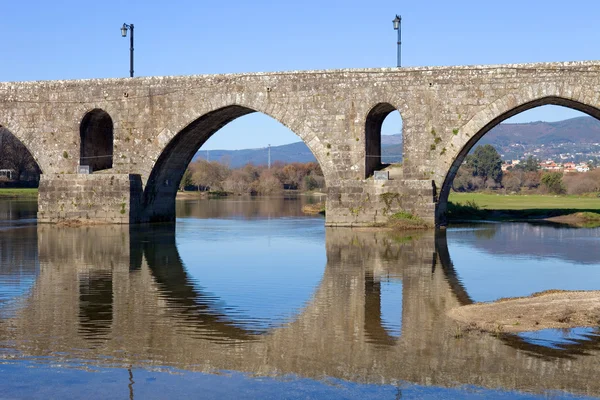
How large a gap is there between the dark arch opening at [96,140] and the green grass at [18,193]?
94.9 ft

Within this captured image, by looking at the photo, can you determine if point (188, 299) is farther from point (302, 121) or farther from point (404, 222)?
point (302, 121)

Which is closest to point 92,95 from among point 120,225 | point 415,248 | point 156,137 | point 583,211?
point 156,137

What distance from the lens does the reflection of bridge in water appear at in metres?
8.52

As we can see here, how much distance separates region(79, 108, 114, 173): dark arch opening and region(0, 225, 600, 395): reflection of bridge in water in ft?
44.7

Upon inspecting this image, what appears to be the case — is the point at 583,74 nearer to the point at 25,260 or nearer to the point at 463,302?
the point at 463,302

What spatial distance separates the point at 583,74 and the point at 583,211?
1039 cm

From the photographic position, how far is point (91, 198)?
28.1 meters

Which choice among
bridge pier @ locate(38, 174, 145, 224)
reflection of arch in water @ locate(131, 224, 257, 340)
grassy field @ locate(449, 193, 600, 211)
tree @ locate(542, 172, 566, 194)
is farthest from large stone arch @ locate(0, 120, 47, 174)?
tree @ locate(542, 172, 566, 194)

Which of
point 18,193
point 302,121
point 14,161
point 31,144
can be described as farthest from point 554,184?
point 31,144

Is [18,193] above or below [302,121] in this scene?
below

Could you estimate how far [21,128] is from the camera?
29.5 metres

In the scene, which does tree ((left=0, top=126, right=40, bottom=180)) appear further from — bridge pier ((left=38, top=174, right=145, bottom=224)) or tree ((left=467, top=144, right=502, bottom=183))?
tree ((left=467, top=144, right=502, bottom=183))

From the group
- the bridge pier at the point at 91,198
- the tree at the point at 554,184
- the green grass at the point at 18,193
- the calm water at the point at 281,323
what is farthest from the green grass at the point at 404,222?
the green grass at the point at 18,193

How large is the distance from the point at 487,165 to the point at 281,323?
103 meters
